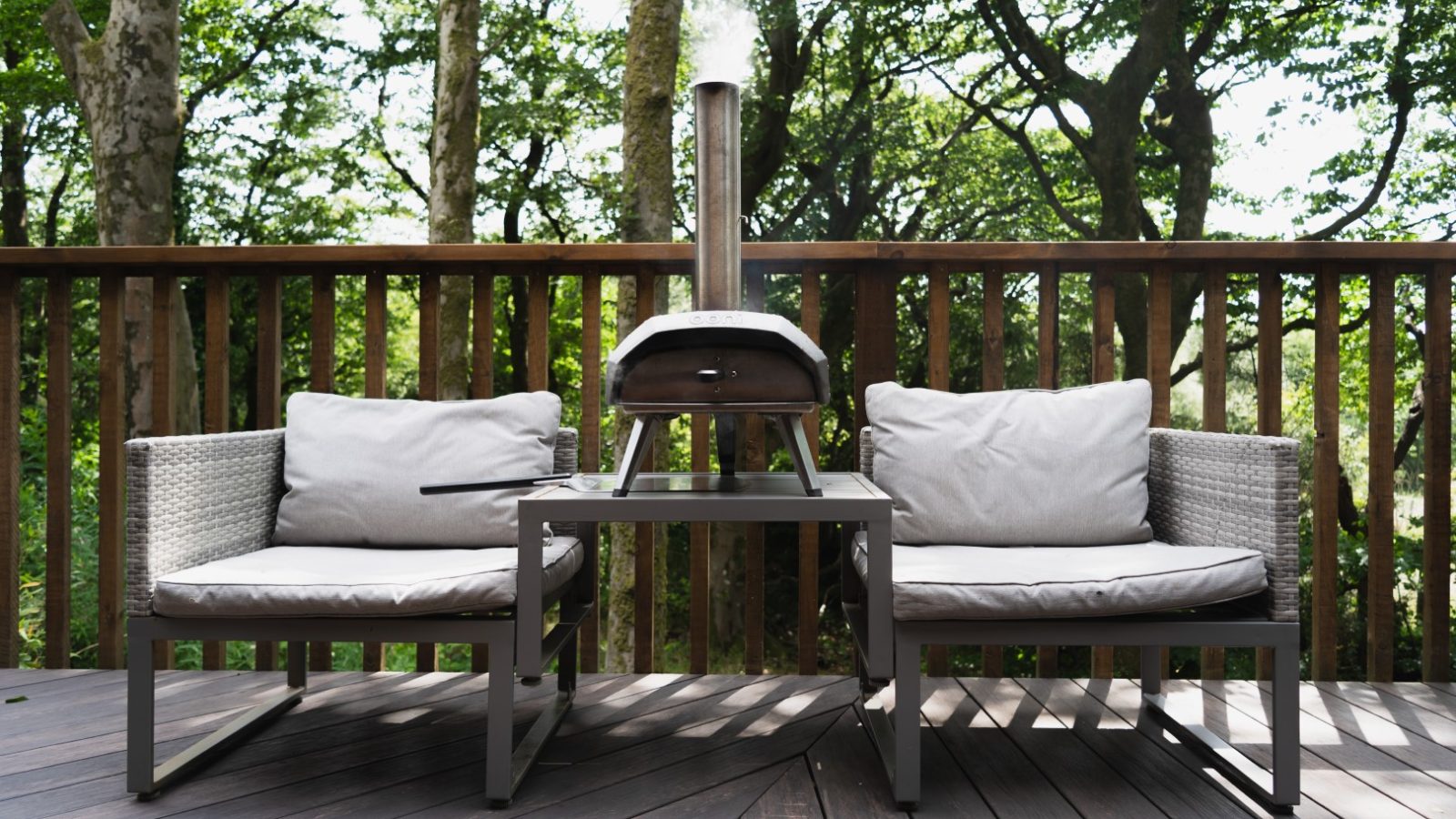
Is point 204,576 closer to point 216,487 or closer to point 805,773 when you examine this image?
point 216,487

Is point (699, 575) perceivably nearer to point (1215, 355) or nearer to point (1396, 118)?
point (1215, 355)

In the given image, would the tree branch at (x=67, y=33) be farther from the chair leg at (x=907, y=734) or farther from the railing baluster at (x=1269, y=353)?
the railing baluster at (x=1269, y=353)

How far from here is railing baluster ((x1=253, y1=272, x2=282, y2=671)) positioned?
2.41 metres

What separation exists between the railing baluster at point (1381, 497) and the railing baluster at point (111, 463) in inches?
128

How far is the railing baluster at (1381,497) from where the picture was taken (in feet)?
7.57

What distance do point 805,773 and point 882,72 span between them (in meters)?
8.26

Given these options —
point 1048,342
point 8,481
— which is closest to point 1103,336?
point 1048,342

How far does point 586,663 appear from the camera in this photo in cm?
240

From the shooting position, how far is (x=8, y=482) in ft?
7.90

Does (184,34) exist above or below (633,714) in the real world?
above

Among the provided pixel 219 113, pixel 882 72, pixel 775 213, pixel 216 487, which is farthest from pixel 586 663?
pixel 219 113

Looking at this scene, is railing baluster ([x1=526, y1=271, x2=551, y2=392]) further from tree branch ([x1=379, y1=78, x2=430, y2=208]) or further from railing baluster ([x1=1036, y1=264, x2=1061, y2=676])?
tree branch ([x1=379, y1=78, x2=430, y2=208])

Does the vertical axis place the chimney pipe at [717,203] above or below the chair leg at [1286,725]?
above

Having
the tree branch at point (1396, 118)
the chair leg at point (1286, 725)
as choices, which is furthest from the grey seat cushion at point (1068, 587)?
the tree branch at point (1396, 118)
